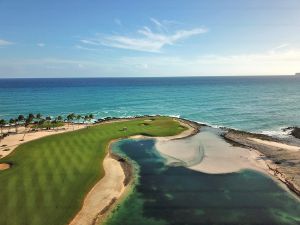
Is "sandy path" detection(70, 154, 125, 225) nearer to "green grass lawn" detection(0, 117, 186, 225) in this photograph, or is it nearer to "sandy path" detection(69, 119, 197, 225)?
"sandy path" detection(69, 119, 197, 225)

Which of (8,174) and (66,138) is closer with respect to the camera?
(8,174)

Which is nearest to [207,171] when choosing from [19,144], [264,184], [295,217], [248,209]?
[264,184]

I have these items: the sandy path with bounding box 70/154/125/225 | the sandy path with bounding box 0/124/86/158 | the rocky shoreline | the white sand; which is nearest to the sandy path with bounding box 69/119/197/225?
the sandy path with bounding box 70/154/125/225

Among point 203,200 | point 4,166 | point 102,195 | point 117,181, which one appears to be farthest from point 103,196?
point 4,166

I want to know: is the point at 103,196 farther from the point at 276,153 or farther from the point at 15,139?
A: the point at 15,139

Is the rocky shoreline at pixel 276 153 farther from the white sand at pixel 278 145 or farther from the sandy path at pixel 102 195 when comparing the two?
the sandy path at pixel 102 195

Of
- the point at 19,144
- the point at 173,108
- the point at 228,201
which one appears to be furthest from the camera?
the point at 173,108

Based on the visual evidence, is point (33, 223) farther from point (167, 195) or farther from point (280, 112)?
point (280, 112)
